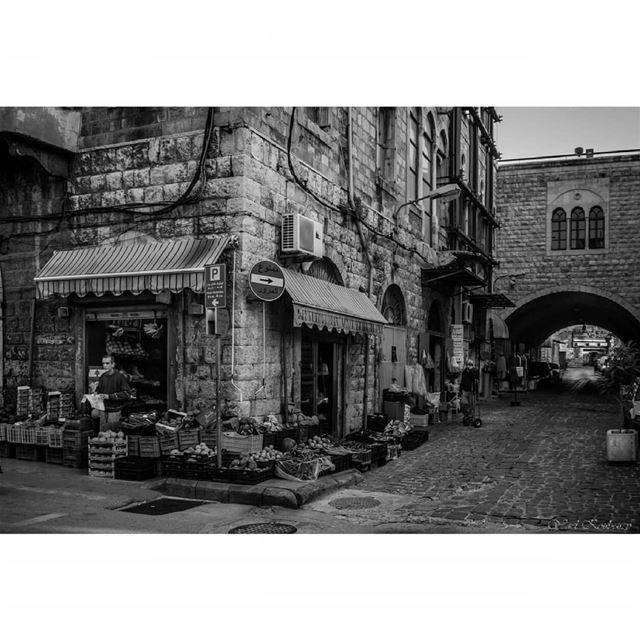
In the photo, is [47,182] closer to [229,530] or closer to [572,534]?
[229,530]

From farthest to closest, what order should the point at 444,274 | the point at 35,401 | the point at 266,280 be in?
the point at 444,274, the point at 35,401, the point at 266,280

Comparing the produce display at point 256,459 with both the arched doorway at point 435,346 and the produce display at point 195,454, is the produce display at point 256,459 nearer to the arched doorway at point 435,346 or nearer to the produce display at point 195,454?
the produce display at point 195,454

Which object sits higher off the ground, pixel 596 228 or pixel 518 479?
pixel 596 228

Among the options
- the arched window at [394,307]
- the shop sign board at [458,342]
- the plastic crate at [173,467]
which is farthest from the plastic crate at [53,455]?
the shop sign board at [458,342]

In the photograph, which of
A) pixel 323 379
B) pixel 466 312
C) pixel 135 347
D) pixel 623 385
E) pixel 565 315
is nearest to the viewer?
pixel 135 347

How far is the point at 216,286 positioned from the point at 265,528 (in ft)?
9.60

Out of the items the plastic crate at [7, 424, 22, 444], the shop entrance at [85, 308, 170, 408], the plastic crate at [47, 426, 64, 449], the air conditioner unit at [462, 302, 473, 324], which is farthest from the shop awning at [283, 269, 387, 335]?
the air conditioner unit at [462, 302, 473, 324]

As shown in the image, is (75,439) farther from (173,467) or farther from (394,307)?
(394,307)

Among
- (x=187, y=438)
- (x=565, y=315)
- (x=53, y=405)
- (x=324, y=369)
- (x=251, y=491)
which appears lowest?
(x=251, y=491)

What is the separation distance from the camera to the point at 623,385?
11734mm

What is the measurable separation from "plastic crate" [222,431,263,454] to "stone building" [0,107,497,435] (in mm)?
472

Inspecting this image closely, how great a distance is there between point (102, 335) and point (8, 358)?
194 cm

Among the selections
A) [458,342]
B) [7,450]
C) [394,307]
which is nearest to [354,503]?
[7,450]
